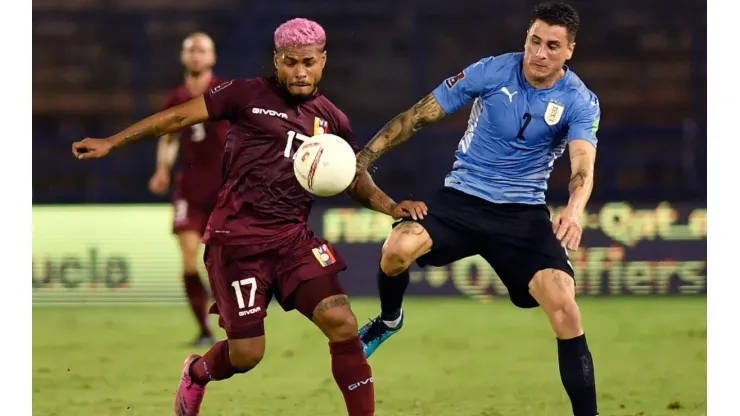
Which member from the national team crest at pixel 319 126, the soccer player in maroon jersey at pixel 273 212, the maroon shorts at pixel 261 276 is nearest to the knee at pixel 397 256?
the soccer player in maroon jersey at pixel 273 212

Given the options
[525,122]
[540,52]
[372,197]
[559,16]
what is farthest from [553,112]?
[372,197]

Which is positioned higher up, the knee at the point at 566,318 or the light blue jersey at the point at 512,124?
the light blue jersey at the point at 512,124

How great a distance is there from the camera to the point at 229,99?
195 inches

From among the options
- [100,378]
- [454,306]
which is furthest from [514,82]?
[454,306]

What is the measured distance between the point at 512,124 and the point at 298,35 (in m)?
1.04

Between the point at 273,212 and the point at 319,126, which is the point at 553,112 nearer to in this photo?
the point at 319,126

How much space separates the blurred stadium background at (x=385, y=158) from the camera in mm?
10070

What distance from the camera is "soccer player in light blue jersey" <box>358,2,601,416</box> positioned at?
16.5 ft

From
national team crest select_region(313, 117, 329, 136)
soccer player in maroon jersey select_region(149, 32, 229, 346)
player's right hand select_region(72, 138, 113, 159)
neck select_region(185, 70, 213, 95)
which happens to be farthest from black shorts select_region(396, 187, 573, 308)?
neck select_region(185, 70, 213, 95)

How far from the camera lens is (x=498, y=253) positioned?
5.24m

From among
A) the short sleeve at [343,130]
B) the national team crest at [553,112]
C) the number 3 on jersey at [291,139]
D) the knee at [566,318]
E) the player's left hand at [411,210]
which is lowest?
the knee at [566,318]

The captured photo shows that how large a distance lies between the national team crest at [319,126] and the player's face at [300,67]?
128 mm

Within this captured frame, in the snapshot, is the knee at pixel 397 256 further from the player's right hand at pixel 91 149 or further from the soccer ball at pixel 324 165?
the player's right hand at pixel 91 149

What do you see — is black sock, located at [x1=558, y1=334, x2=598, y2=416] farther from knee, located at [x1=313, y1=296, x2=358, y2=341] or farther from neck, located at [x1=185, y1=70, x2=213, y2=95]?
neck, located at [x1=185, y1=70, x2=213, y2=95]
